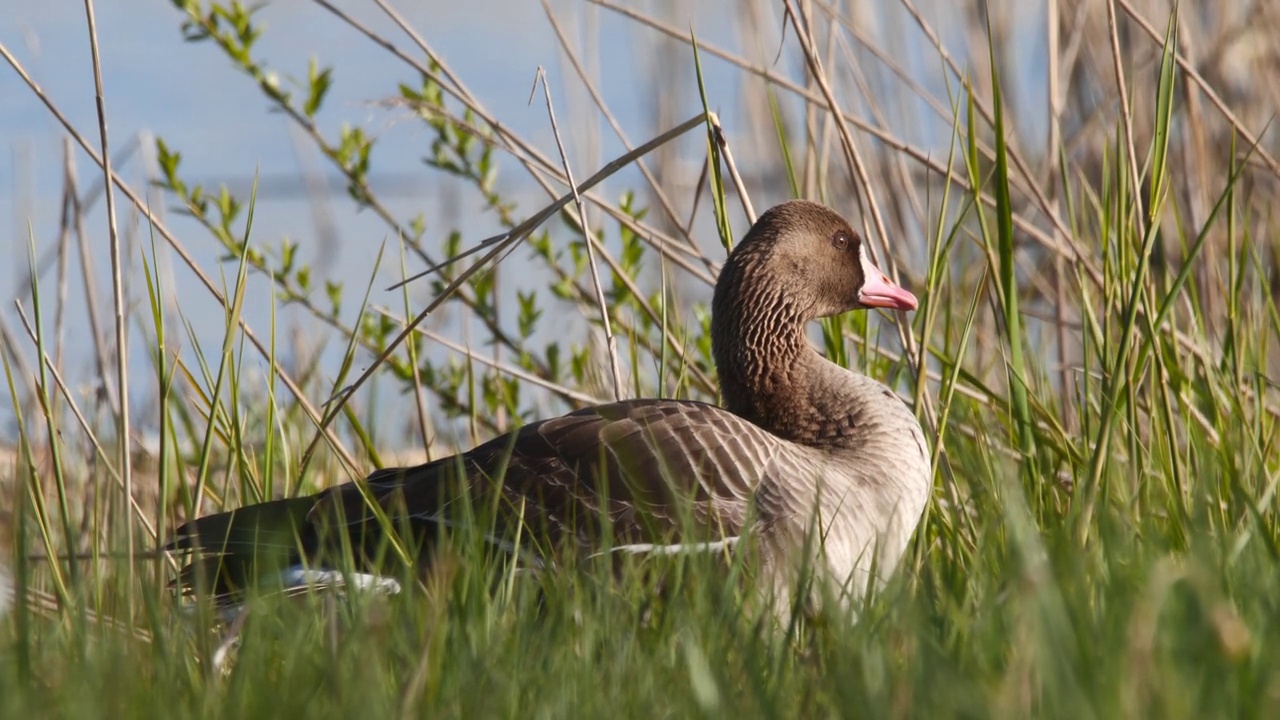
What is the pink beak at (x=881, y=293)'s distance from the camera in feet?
14.3

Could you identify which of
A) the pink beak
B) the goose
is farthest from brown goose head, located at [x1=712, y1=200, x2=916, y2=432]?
the goose

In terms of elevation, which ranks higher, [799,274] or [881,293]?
[799,274]

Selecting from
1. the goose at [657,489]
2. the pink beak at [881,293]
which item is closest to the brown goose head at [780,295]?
the pink beak at [881,293]

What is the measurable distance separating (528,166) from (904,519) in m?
1.37

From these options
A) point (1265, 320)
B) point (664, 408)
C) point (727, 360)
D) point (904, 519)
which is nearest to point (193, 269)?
point (664, 408)

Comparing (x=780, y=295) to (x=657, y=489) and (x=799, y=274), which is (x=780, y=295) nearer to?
(x=799, y=274)

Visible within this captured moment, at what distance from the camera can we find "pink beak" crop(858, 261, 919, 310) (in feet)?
Result: 14.3

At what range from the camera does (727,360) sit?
4.38 m

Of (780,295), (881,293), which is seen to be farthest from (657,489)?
(881,293)

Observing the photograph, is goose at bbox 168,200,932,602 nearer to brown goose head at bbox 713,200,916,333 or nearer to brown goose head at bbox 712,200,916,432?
brown goose head at bbox 712,200,916,432

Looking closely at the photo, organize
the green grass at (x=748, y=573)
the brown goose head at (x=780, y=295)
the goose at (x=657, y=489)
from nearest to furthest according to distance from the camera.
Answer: the green grass at (x=748, y=573) → the goose at (x=657, y=489) → the brown goose head at (x=780, y=295)

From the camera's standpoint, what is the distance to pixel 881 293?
4375 mm

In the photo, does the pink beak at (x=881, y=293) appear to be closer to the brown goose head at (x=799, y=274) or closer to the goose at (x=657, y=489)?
the brown goose head at (x=799, y=274)

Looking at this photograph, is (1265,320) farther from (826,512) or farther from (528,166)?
(528,166)
